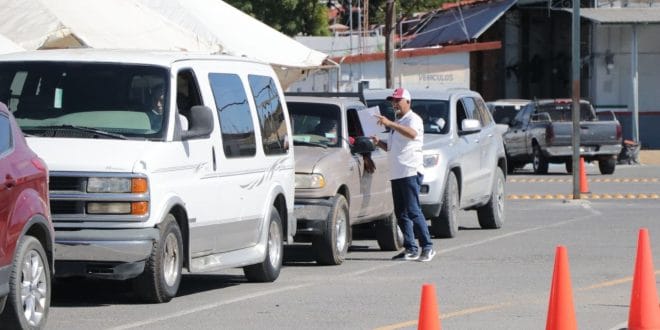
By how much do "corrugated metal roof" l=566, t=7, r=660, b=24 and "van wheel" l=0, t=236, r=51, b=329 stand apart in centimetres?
4103

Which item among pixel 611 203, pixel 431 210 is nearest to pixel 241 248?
pixel 431 210

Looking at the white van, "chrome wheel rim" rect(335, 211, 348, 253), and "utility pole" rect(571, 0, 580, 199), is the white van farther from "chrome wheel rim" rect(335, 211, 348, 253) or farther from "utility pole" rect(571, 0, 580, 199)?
"utility pole" rect(571, 0, 580, 199)

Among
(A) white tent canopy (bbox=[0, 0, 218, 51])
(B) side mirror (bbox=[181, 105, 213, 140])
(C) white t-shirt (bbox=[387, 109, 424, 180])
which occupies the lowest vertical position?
(C) white t-shirt (bbox=[387, 109, 424, 180])

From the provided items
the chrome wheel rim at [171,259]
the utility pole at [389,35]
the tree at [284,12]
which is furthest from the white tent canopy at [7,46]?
the tree at [284,12]

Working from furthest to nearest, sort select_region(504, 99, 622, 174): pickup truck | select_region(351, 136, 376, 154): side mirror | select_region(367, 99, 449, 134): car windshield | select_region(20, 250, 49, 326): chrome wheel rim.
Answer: select_region(504, 99, 622, 174): pickup truck, select_region(367, 99, 449, 134): car windshield, select_region(351, 136, 376, 154): side mirror, select_region(20, 250, 49, 326): chrome wheel rim

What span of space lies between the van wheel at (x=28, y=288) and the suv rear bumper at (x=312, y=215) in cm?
562

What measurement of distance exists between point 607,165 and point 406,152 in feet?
75.3

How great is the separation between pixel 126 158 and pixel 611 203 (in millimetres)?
17096

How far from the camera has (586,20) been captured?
5372 cm

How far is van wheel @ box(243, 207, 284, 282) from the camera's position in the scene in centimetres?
1452

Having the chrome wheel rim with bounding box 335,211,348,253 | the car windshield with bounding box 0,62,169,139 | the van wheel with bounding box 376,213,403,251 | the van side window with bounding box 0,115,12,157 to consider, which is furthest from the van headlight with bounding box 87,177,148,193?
the van wheel with bounding box 376,213,403,251

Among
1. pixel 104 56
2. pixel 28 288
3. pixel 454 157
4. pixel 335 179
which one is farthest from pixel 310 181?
pixel 28 288

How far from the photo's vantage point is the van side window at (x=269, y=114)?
578 inches

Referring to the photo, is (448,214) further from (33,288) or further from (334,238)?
(33,288)
